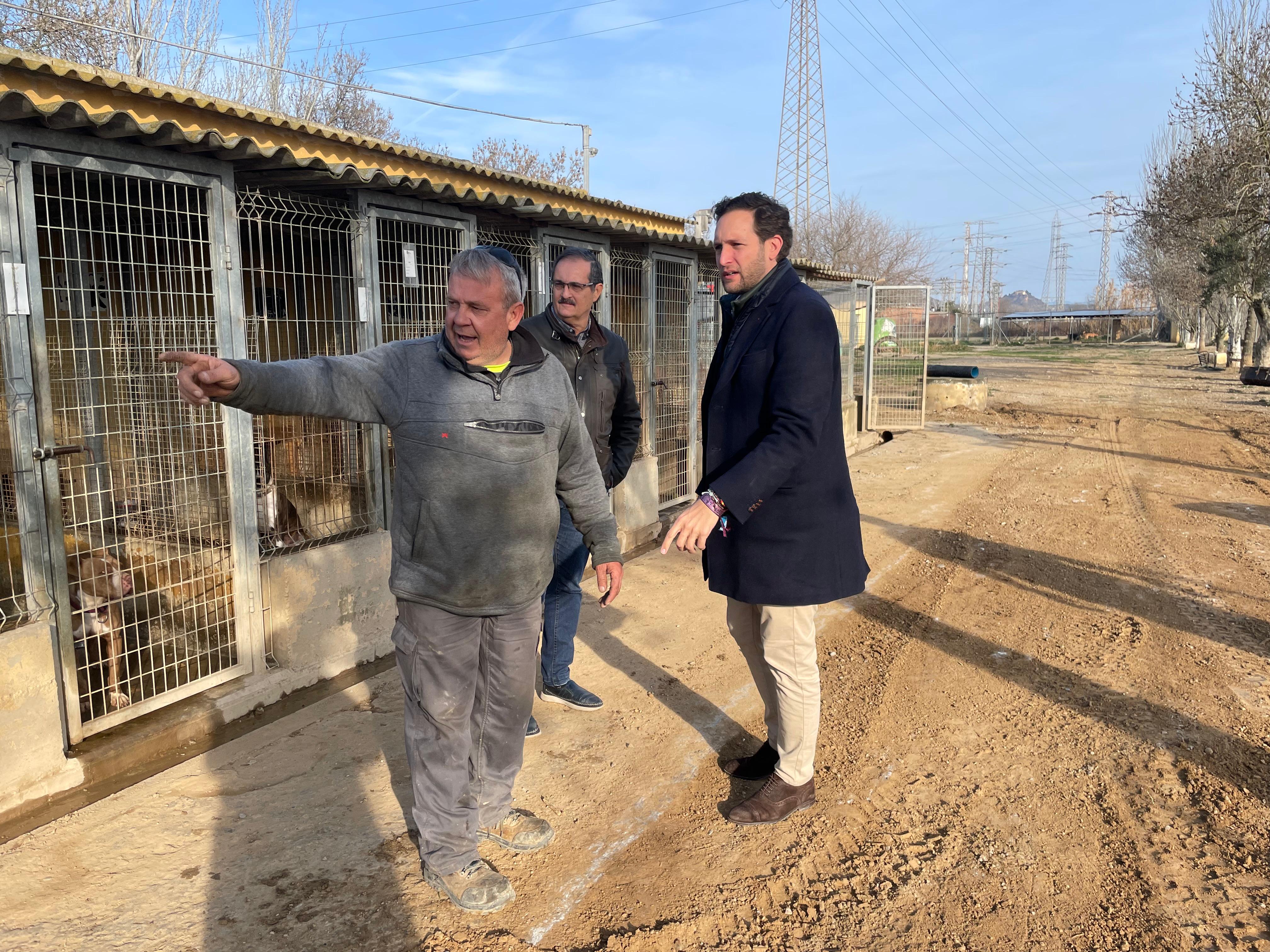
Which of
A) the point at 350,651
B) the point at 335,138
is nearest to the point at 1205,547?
the point at 350,651

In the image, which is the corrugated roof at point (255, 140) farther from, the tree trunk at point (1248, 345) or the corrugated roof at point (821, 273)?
the tree trunk at point (1248, 345)

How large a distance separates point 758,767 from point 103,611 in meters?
3.29

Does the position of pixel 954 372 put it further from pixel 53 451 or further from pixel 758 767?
pixel 53 451

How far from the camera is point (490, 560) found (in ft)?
8.71

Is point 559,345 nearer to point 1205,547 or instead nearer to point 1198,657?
point 1198,657

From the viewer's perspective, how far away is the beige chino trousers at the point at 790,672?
3100 millimetres

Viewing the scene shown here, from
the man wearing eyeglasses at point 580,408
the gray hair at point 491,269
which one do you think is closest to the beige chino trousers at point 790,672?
the man wearing eyeglasses at point 580,408

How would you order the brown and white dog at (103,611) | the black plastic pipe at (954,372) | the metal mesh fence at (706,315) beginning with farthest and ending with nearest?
the black plastic pipe at (954,372) < the metal mesh fence at (706,315) < the brown and white dog at (103,611)

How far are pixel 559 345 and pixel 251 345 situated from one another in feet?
7.09

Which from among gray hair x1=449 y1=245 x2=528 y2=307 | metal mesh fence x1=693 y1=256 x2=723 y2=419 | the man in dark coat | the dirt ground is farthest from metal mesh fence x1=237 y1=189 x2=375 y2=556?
metal mesh fence x1=693 y1=256 x2=723 y2=419

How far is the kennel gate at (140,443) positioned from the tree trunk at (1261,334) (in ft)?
92.8

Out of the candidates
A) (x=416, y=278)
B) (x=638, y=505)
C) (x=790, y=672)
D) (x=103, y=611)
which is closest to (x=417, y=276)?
(x=416, y=278)

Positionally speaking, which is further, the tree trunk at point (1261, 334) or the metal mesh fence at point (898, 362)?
the tree trunk at point (1261, 334)

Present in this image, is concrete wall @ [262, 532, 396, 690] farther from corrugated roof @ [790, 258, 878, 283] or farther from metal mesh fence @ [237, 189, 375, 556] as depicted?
corrugated roof @ [790, 258, 878, 283]
